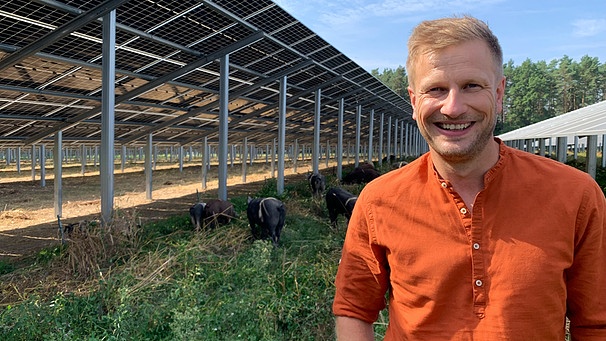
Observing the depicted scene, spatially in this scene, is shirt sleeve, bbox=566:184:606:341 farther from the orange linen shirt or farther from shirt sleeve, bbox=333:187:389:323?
shirt sleeve, bbox=333:187:389:323

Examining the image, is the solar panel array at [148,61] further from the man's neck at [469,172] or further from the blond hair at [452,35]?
the man's neck at [469,172]

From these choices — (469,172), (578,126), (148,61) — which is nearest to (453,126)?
(469,172)

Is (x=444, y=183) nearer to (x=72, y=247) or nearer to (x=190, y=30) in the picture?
(x=72, y=247)

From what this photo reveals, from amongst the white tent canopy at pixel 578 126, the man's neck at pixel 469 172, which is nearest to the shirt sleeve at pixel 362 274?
the man's neck at pixel 469 172

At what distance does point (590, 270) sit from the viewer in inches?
56.6

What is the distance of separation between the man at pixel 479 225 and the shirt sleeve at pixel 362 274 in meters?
0.06

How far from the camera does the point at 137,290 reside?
5.41 metres

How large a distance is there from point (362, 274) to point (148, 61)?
36.3 feet

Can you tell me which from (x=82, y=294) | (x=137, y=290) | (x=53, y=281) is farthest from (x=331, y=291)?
(x=53, y=281)

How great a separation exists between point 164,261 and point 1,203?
14366 millimetres

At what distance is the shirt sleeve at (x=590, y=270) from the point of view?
4.69 feet

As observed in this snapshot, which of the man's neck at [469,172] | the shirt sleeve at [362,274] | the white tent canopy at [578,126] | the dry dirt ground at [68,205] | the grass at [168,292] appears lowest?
the dry dirt ground at [68,205]

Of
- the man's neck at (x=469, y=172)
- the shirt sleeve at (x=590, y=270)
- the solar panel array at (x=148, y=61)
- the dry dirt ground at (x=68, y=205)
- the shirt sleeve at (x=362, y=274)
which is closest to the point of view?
the shirt sleeve at (x=590, y=270)

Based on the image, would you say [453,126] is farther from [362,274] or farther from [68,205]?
[68,205]
